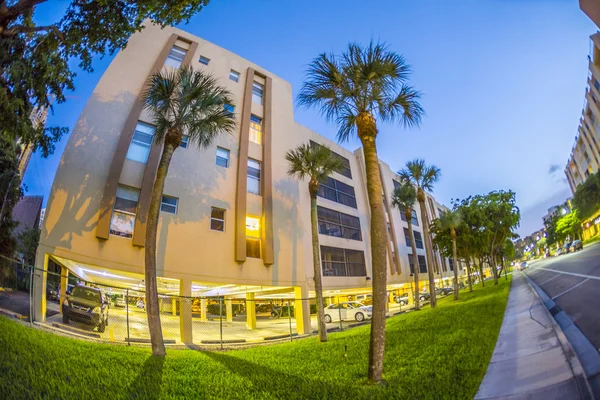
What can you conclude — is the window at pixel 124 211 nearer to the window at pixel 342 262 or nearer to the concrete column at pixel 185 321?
the concrete column at pixel 185 321

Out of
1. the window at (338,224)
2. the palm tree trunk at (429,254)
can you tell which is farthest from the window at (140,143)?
the palm tree trunk at (429,254)

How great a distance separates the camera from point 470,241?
92.9ft

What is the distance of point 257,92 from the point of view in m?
22.2

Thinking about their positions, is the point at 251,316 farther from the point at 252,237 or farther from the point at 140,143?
the point at 140,143

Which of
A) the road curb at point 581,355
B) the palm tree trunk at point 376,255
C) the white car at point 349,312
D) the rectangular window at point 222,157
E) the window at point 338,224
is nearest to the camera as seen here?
the road curb at point 581,355

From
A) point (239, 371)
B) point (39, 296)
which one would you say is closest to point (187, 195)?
point (39, 296)

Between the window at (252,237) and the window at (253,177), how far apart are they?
210 cm

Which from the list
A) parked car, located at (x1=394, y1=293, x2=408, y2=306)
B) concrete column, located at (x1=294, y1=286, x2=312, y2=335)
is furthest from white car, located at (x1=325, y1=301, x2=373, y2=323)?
parked car, located at (x1=394, y1=293, x2=408, y2=306)

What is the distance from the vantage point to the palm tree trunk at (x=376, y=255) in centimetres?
522

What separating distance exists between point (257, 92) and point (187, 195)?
1115cm

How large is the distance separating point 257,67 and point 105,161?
14.3 metres

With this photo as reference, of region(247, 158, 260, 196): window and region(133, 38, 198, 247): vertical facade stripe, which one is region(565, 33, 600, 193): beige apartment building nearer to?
region(247, 158, 260, 196): window

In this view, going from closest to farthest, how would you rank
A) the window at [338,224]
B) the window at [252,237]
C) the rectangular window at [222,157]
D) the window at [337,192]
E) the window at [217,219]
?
the window at [217,219]
the window at [252,237]
the rectangular window at [222,157]
the window at [338,224]
the window at [337,192]

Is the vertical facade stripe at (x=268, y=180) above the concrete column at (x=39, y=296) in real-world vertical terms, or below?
above
